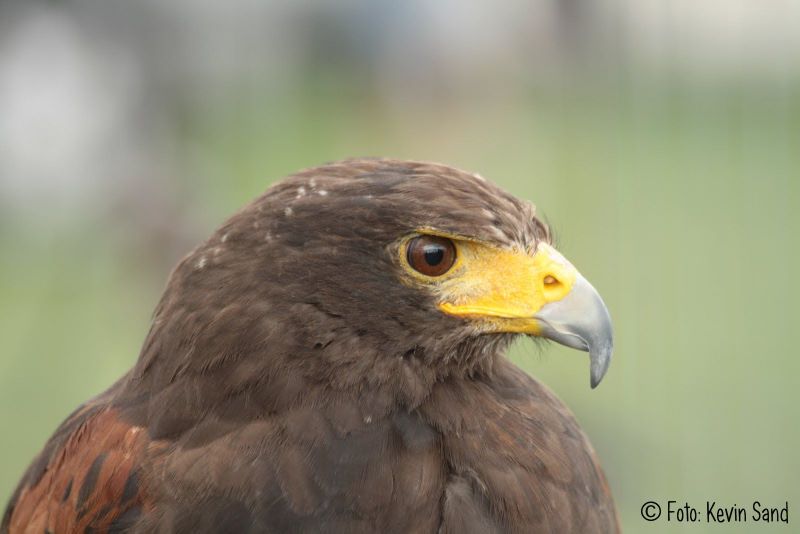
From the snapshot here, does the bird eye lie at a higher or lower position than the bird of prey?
higher

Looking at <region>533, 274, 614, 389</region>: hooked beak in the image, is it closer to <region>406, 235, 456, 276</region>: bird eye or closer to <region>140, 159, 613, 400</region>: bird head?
<region>140, 159, 613, 400</region>: bird head

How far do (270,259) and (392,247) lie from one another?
0.86ft

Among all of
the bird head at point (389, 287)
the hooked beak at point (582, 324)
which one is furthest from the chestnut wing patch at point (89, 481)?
the hooked beak at point (582, 324)

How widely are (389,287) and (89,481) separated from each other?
76cm

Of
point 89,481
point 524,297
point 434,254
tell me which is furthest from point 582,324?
point 89,481

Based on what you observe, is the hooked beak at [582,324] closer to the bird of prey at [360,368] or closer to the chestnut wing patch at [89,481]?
the bird of prey at [360,368]

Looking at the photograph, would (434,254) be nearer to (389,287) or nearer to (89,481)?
(389,287)

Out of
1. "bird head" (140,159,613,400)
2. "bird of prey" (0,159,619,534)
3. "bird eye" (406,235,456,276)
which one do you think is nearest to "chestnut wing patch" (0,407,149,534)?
"bird of prey" (0,159,619,534)

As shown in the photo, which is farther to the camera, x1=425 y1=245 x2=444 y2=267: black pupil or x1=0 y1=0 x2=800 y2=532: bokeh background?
x1=0 y1=0 x2=800 y2=532: bokeh background

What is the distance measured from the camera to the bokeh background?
7078mm

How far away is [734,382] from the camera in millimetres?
8203

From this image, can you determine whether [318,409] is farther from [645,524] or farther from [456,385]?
[645,524]

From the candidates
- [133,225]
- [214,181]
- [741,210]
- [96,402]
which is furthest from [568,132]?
[96,402]

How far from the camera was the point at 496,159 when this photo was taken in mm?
11453
